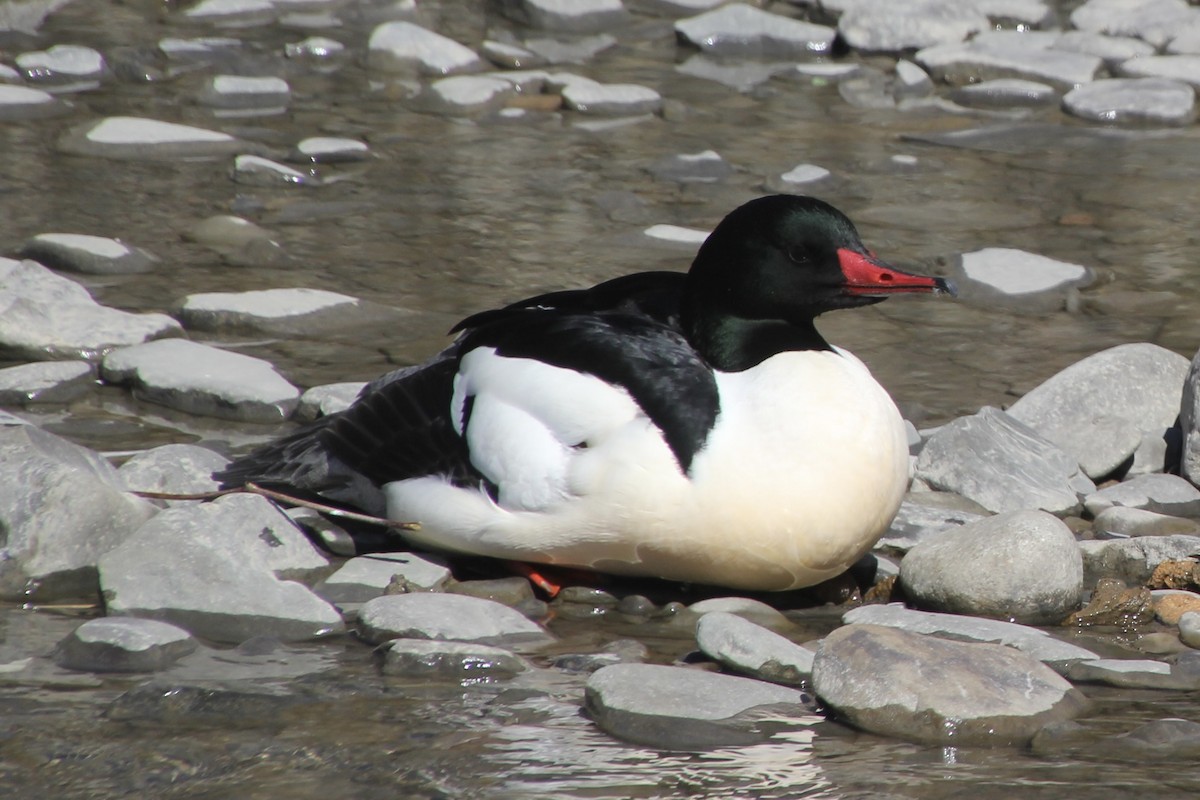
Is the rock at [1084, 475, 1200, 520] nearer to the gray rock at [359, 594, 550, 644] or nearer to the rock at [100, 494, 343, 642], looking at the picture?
the gray rock at [359, 594, 550, 644]

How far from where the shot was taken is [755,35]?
378 inches

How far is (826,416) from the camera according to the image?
147 inches

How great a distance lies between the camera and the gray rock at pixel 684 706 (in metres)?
3.09

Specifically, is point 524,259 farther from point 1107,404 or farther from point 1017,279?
point 1107,404

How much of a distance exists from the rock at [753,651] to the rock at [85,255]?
330cm

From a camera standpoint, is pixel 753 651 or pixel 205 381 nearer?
pixel 753 651

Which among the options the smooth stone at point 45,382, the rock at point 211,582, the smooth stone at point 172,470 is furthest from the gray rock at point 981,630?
the smooth stone at point 45,382

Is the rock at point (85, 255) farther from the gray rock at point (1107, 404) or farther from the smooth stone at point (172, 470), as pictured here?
the gray rock at point (1107, 404)

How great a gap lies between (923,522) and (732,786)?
5.04 ft

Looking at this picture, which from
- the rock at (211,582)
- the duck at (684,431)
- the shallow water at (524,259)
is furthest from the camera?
the duck at (684,431)

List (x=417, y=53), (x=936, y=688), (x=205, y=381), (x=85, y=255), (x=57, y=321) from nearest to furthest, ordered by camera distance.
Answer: (x=936, y=688), (x=205, y=381), (x=57, y=321), (x=85, y=255), (x=417, y=53)

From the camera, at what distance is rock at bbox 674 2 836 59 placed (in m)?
9.54

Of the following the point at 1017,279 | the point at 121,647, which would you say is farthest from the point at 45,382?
the point at 1017,279

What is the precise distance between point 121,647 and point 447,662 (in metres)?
0.61
